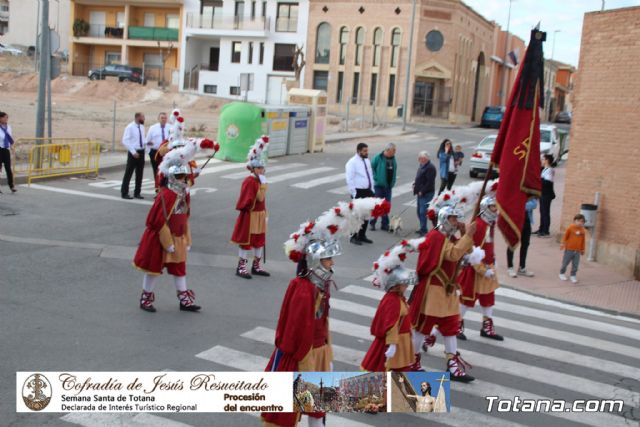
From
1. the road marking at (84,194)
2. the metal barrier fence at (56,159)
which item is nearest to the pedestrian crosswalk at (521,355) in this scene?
the road marking at (84,194)

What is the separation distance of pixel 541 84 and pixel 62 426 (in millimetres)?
5779

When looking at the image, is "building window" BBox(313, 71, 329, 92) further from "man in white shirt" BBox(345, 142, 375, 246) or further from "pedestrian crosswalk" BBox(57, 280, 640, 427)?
"pedestrian crosswalk" BBox(57, 280, 640, 427)

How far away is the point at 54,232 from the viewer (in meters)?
13.7

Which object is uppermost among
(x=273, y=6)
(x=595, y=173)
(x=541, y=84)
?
(x=273, y=6)

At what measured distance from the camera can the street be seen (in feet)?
25.2

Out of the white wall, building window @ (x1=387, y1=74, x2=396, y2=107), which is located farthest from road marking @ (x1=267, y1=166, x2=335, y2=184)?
the white wall

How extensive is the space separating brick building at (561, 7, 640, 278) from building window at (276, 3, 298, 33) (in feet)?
140

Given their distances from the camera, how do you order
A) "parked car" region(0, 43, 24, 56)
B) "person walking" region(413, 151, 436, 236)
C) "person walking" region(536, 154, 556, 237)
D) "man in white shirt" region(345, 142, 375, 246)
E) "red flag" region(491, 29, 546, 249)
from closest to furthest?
"red flag" region(491, 29, 546, 249) → "man in white shirt" region(345, 142, 375, 246) → "person walking" region(413, 151, 436, 236) → "person walking" region(536, 154, 556, 237) → "parked car" region(0, 43, 24, 56)

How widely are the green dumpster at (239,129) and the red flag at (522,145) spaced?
55.7ft

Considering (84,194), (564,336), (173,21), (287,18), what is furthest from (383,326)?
(173,21)

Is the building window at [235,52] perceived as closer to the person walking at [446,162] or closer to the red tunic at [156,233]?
the person walking at [446,162]

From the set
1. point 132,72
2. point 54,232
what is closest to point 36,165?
point 54,232

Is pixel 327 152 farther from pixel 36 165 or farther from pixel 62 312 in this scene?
pixel 62 312

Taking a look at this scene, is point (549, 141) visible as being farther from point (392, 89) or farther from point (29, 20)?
point (29, 20)
